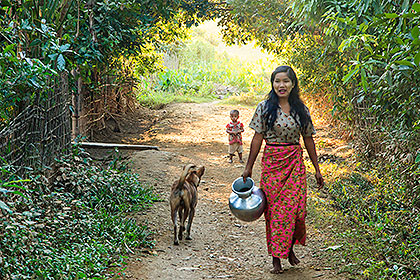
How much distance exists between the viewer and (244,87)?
2336cm

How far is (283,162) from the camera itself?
4.19m

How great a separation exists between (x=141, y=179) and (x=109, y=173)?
1.18 m

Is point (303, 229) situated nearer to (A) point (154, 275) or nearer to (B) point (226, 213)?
(A) point (154, 275)

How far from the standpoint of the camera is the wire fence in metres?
4.21

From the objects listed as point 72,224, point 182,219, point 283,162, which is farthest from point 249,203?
point 72,224

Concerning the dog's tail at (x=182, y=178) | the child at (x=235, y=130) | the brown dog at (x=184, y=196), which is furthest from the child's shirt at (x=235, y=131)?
the dog's tail at (x=182, y=178)

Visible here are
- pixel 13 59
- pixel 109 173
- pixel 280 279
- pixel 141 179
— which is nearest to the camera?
pixel 13 59

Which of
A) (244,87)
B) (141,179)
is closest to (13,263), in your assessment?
(141,179)

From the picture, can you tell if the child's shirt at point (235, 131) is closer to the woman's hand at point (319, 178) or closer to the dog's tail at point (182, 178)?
the dog's tail at point (182, 178)

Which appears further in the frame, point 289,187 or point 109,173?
point 109,173

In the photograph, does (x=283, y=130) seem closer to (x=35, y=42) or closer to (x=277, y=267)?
(x=277, y=267)

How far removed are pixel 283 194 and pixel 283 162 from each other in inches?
11.3

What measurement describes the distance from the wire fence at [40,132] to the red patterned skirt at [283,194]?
2284 millimetres

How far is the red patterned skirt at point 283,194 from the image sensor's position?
163 inches
